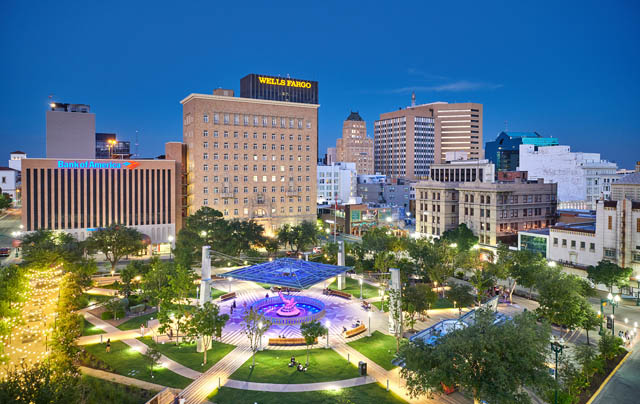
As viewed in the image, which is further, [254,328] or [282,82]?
[282,82]

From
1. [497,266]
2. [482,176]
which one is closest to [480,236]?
[482,176]

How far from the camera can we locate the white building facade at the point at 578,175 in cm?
12376

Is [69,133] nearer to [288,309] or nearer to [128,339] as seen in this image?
[128,339]

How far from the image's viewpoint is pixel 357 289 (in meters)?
67.8

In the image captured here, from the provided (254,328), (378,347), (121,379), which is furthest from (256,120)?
(121,379)

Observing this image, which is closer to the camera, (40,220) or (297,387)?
(297,387)

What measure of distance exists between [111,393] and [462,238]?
2785 inches

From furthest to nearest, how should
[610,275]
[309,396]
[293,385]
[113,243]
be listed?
[113,243]
[610,275]
[293,385]
[309,396]

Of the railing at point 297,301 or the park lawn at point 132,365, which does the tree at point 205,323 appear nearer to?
the park lawn at point 132,365

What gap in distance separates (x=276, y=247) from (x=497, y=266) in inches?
1598

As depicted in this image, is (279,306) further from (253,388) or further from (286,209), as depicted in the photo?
(286,209)

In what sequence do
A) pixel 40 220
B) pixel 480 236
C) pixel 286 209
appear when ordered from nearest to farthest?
pixel 40 220
pixel 480 236
pixel 286 209

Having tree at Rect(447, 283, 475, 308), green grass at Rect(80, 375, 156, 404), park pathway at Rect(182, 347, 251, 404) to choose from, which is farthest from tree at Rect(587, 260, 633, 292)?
green grass at Rect(80, 375, 156, 404)

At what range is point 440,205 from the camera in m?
101
